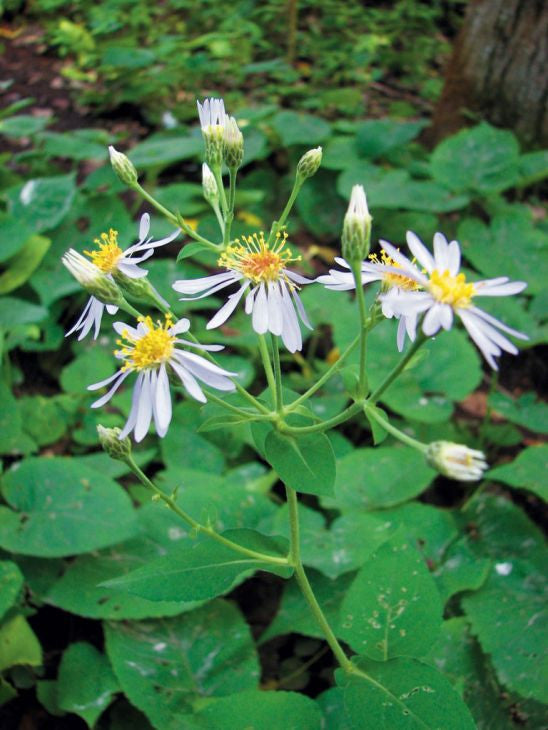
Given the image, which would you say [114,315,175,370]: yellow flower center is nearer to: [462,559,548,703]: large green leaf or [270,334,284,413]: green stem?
[270,334,284,413]: green stem

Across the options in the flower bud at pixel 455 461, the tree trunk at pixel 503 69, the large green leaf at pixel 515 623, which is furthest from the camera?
the tree trunk at pixel 503 69

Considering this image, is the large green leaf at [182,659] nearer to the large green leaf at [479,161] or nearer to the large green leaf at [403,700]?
the large green leaf at [403,700]

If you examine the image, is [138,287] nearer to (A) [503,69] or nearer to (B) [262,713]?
(B) [262,713]

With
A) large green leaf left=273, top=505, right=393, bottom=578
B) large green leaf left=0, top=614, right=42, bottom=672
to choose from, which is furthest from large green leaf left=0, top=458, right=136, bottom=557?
large green leaf left=273, top=505, right=393, bottom=578

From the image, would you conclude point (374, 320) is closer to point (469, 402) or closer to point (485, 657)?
point (485, 657)

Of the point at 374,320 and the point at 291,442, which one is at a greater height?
the point at 374,320

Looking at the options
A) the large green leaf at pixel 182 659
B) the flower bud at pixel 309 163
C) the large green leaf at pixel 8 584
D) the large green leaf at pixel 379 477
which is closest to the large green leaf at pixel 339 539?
the large green leaf at pixel 379 477

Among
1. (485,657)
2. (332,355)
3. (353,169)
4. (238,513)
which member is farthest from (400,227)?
(485,657)
